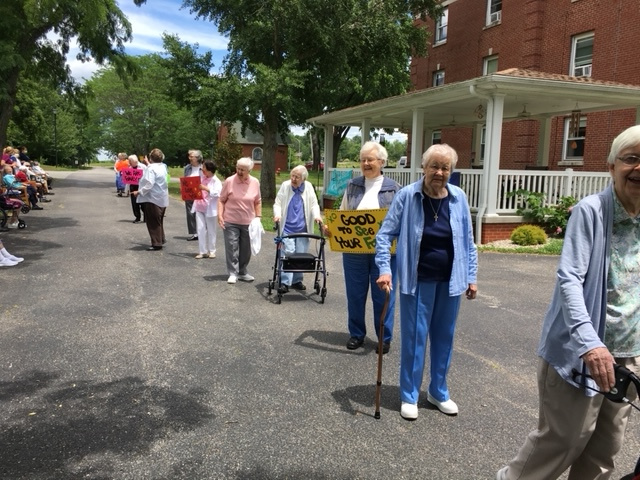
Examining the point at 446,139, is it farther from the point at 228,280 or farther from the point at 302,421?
the point at 302,421

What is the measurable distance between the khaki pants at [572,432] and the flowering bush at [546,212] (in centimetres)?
1069

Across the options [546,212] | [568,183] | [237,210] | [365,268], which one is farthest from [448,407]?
[568,183]

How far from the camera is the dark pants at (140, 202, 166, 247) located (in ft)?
32.9

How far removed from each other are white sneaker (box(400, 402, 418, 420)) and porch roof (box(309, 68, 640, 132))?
30.7 ft

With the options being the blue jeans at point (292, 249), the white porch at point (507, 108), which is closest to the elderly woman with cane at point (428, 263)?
the blue jeans at point (292, 249)

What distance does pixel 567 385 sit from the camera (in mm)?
2227

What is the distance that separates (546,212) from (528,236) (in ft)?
4.60

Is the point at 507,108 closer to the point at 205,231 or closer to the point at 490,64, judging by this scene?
the point at 490,64

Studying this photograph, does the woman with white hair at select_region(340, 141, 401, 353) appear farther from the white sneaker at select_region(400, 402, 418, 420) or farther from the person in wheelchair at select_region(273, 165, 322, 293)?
the person in wheelchair at select_region(273, 165, 322, 293)

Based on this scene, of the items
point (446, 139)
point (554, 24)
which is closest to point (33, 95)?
point (446, 139)

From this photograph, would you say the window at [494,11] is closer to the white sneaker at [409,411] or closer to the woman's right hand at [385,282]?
the woman's right hand at [385,282]

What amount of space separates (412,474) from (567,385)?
1179 mm

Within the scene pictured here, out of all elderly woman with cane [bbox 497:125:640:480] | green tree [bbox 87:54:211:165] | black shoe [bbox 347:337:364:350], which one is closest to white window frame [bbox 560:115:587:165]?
black shoe [bbox 347:337:364:350]

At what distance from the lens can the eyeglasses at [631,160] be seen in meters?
2.10
